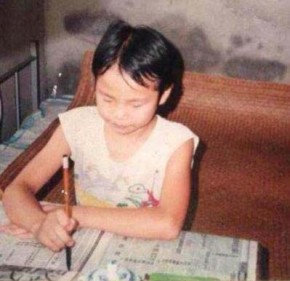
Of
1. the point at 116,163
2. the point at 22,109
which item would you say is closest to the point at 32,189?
the point at 116,163

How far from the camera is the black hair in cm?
107

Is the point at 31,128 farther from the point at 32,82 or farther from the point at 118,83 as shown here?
the point at 118,83

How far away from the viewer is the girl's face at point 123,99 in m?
1.06

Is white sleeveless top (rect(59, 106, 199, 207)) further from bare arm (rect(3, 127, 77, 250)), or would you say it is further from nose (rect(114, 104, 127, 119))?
nose (rect(114, 104, 127, 119))

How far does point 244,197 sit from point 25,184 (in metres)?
1.11

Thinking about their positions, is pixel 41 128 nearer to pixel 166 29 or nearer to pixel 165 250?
pixel 166 29

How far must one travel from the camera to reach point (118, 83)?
1.06m

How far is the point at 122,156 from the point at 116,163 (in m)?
0.02

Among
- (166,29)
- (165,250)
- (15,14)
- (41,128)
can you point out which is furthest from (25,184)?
(166,29)

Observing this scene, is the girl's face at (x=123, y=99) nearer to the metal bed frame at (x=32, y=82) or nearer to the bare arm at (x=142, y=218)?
the bare arm at (x=142, y=218)

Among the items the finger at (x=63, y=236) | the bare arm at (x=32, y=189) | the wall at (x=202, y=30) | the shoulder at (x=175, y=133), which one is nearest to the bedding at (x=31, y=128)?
the wall at (x=202, y=30)

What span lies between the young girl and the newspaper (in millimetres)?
27

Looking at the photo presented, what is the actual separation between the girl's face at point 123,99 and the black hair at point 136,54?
13 millimetres

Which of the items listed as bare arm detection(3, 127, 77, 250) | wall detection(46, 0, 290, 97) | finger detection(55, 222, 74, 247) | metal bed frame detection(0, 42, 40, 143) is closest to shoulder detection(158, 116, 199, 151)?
bare arm detection(3, 127, 77, 250)
